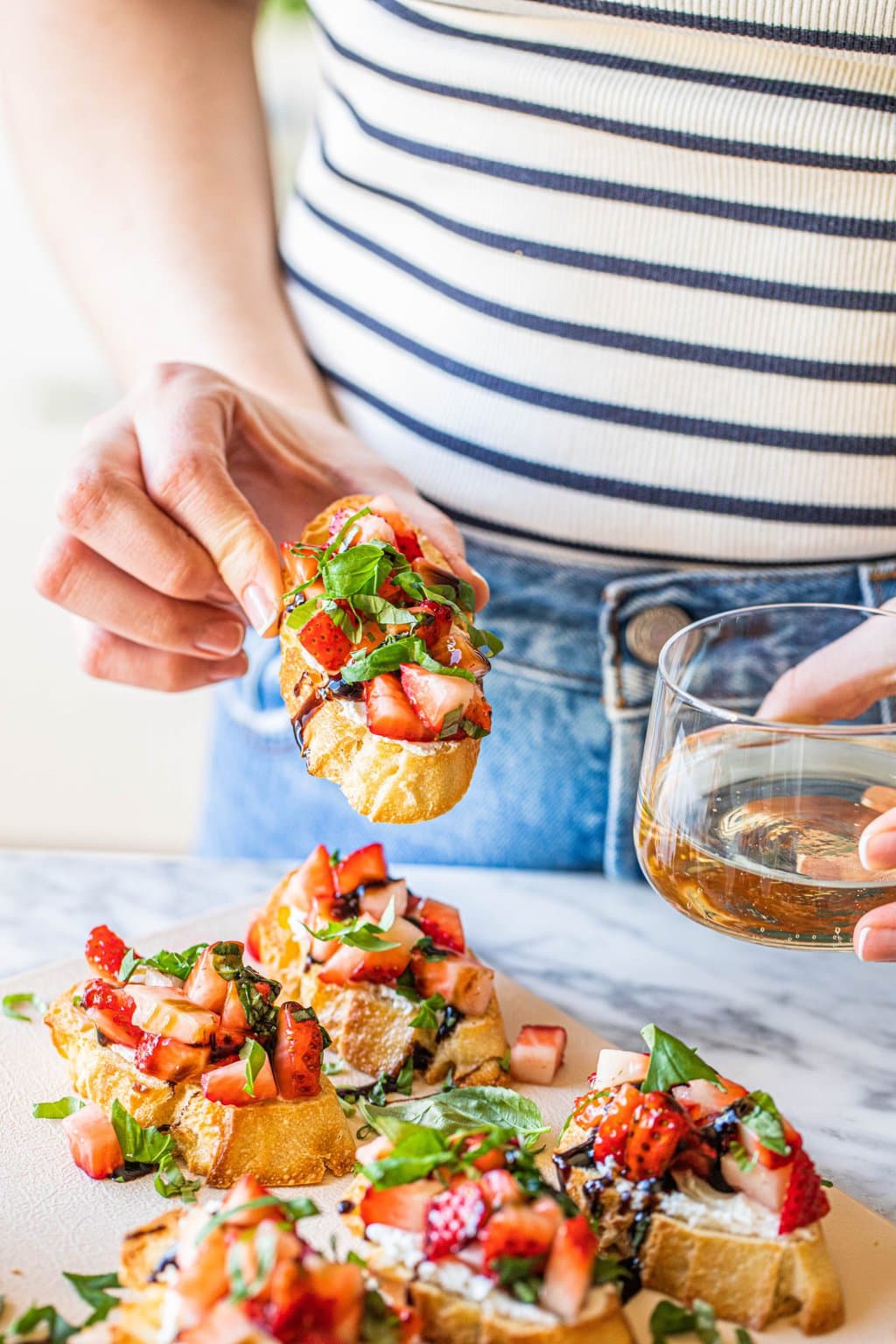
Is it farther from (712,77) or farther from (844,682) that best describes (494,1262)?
(712,77)

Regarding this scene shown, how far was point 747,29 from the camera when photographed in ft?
6.45

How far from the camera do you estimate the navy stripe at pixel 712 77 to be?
2.00m

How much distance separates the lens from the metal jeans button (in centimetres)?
231

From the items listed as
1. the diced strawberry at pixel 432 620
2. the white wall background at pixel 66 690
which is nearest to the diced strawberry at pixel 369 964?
the diced strawberry at pixel 432 620

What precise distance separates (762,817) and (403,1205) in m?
0.60

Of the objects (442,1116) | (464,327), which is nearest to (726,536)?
(464,327)

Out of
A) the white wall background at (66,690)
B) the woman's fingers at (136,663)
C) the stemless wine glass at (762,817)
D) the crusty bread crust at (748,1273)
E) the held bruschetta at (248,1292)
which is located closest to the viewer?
the held bruschetta at (248,1292)

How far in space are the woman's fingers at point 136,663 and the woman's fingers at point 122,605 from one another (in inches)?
2.3

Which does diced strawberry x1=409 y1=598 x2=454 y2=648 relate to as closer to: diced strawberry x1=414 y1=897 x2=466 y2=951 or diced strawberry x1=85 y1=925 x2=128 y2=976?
diced strawberry x1=414 y1=897 x2=466 y2=951

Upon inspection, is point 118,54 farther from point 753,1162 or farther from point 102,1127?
point 753,1162

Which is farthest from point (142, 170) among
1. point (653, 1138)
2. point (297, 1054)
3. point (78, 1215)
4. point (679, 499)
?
point (653, 1138)

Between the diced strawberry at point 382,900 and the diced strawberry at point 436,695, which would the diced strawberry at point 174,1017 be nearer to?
the diced strawberry at point 382,900

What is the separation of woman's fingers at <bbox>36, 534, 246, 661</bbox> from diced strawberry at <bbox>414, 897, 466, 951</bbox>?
1.65 feet

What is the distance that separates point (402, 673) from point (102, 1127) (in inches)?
26.7
